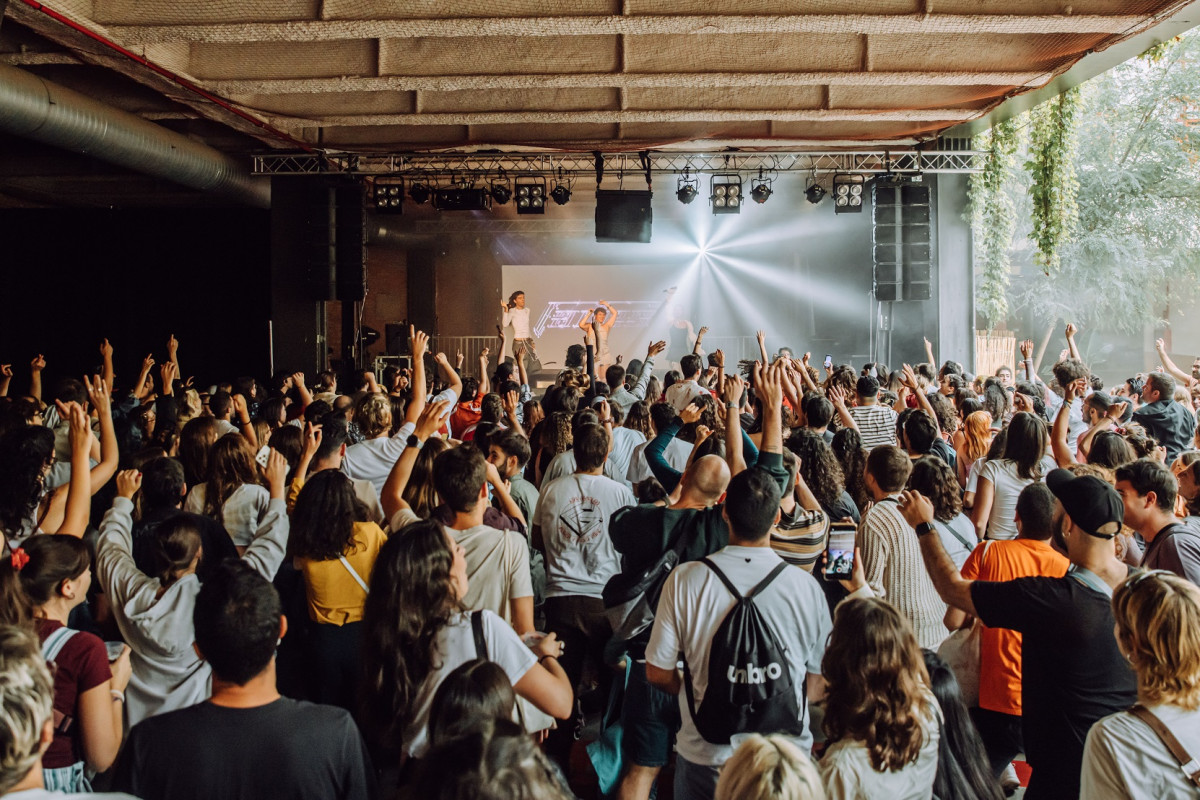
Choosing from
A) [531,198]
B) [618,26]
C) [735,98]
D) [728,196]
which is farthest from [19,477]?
[728,196]

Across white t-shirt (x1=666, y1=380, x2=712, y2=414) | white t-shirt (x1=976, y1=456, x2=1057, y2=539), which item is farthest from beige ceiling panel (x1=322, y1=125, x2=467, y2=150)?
white t-shirt (x1=976, y1=456, x2=1057, y2=539)

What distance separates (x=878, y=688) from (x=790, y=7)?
19.7 feet

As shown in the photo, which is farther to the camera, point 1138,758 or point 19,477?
→ point 19,477

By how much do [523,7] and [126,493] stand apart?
4848 mm

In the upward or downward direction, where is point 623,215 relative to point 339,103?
downward

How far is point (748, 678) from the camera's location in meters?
2.21

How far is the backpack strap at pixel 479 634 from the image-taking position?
6.73ft

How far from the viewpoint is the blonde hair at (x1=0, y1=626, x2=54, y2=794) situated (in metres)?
1.29

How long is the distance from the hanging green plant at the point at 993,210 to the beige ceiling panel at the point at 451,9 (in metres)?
6.73

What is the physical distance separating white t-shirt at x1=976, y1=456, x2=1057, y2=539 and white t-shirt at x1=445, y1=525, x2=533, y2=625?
7.39 feet

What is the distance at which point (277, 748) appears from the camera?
65.4 inches

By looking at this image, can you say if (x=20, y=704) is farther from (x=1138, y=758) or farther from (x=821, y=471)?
(x=821, y=471)

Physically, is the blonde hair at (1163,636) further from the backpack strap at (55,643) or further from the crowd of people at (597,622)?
the backpack strap at (55,643)

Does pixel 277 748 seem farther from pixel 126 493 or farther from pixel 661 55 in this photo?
pixel 661 55
